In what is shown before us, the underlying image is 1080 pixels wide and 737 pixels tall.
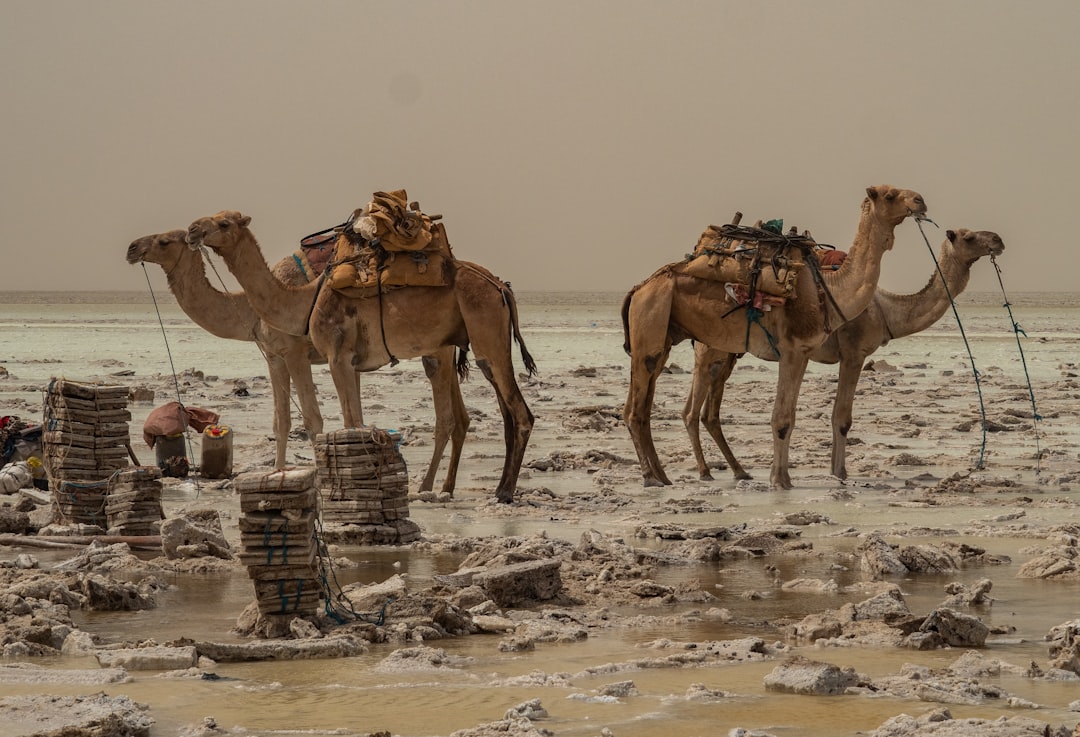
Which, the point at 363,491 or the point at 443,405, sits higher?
the point at 443,405

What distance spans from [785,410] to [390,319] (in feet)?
12.9

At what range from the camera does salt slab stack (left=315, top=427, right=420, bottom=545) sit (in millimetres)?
11898

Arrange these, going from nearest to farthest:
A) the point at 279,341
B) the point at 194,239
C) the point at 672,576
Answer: the point at 672,576 < the point at 194,239 < the point at 279,341

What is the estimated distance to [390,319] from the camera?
14461mm

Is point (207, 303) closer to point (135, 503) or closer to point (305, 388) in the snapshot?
point (305, 388)

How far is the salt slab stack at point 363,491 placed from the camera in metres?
11.9

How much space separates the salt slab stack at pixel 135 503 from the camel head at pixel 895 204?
24.6ft

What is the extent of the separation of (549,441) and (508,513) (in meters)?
6.33

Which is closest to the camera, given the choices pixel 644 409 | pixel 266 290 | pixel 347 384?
pixel 347 384

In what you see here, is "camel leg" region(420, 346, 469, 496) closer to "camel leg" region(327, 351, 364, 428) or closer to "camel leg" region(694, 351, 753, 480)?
"camel leg" region(327, 351, 364, 428)

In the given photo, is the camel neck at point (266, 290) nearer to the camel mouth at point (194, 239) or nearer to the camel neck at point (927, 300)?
the camel mouth at point (194, 239)

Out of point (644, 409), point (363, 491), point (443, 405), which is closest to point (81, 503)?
point (363, 491)

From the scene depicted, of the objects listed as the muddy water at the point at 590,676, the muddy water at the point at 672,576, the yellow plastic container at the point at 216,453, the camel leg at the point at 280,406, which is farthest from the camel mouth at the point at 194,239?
the muddy water at the point at 590,676

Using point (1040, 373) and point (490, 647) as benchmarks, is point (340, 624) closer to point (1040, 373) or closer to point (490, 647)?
point (490, 647)
